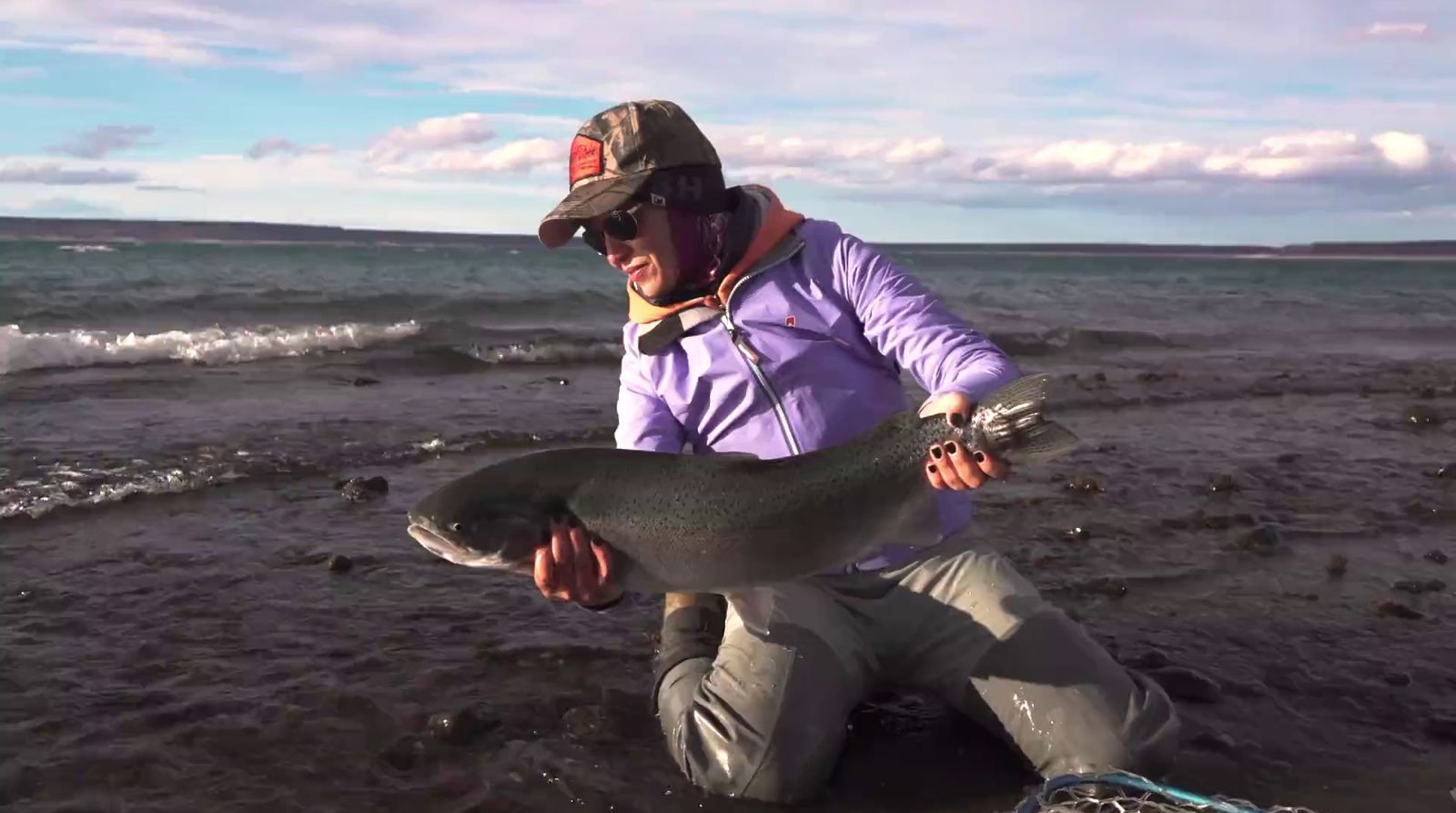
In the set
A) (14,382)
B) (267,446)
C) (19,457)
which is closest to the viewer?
(19,457)

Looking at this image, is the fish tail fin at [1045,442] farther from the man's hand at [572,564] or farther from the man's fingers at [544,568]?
the man's fingers at [544,568]

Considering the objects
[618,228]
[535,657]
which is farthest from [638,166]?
[535,657]

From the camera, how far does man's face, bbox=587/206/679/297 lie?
4770mm

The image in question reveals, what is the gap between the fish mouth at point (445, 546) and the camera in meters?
4.10

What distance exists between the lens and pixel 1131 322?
100 ft

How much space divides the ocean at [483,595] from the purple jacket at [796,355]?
130 cm

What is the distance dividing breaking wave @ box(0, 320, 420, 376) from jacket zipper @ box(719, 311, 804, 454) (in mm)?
14139

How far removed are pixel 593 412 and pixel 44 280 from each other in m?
28.6

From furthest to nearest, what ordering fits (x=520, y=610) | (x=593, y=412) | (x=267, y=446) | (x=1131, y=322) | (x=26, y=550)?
(x=1131, y=322)
(x=593, y=412)
(x=267, y=446)
(x=26, y=550)
(x=520, y=610)

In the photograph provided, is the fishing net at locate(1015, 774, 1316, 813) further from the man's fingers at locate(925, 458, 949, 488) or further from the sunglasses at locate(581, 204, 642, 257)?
the sunglasses at locate(581, 204, 642, 257)

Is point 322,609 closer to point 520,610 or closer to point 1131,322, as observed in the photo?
point 520,610

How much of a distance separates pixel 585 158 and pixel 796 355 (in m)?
1.17

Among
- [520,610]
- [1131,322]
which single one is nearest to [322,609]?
[520,610]

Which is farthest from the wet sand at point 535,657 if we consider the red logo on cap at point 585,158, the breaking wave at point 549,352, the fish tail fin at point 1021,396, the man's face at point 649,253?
the breaking wave at point 549,352
